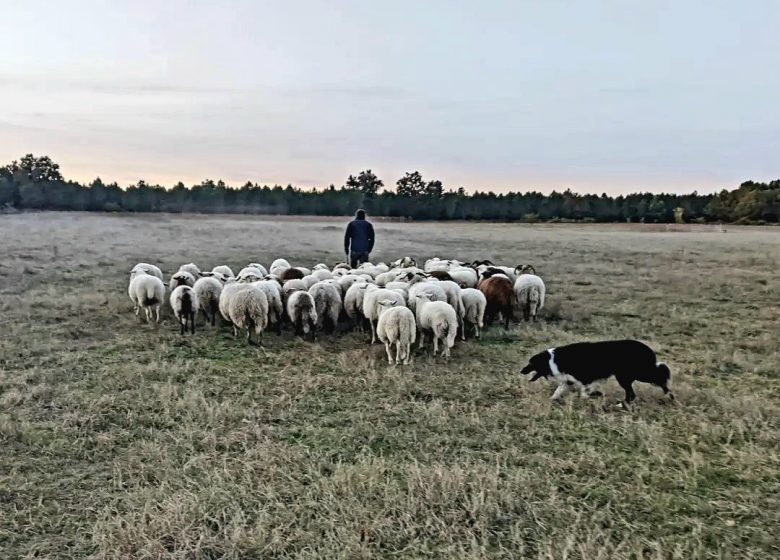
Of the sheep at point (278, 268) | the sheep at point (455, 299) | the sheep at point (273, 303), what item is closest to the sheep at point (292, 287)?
the sheep at point (273, 303)

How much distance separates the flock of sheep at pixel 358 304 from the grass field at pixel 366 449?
0.45 m

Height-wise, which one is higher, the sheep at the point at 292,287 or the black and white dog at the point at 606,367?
the sheep at the point at 292,287

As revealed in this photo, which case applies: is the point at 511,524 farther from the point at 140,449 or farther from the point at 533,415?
the point at 140,449

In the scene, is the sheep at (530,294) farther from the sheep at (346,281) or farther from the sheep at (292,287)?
the sheep at (292,287)

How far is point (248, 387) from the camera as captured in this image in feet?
24.0

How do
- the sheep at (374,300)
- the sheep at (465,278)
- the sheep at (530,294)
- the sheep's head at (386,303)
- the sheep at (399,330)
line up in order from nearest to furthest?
the sheep at (399,330), the sheep's head at (386,303), the sheep at (374,300), the sheep at (530,294), the sheep at (465,278)

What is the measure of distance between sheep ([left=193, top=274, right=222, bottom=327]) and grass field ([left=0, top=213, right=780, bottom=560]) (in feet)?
2.33

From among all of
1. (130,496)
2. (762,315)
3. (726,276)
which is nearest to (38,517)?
(130,496)

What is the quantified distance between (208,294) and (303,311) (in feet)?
7.23

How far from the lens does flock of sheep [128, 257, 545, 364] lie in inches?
347

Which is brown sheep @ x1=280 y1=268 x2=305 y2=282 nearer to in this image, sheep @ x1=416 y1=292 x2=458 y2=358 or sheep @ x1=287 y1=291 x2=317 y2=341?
sheep @ x1=287 y1=291 x2=317 y2=341

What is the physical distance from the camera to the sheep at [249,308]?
974 centimetres

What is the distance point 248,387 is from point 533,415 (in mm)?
3573

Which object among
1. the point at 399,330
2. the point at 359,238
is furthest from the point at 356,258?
the point at 399,330
